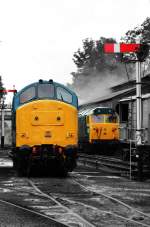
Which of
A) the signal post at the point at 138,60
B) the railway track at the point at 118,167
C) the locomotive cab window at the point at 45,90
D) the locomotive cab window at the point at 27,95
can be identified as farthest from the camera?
the railway track at the point at 118,167

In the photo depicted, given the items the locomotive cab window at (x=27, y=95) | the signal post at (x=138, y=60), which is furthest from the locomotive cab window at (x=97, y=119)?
the signal post at (x=138, y=60)

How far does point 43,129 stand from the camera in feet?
51.1

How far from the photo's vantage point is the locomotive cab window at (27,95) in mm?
15883

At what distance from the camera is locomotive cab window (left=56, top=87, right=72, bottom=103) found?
16.1 metres

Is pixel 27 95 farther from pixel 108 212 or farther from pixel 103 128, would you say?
pixel 103 128

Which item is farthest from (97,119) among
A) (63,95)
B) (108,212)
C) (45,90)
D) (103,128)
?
(108,212)

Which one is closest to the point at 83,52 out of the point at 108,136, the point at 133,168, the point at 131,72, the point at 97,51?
the point at 97,51

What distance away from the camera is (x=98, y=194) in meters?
11.4

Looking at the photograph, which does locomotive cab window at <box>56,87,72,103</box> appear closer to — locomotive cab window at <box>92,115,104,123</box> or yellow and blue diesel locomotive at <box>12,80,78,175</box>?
yellow and blue diesel locomotive at <box>12,80,78,175</box>

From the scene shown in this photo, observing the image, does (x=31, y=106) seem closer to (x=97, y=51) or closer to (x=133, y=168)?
(x=133, y=168)


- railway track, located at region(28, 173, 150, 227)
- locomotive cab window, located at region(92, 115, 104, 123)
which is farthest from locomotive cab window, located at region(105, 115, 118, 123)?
railway track, located at region(28, 173, 150, 227)

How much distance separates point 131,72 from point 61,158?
8244cm

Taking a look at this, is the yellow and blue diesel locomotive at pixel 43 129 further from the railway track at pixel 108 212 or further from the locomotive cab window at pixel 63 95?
the railway track at pixel 108 212

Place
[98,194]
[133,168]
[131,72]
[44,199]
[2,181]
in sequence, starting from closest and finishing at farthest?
[44,199] → [98,194] → [2,181] → [133,168] → [131,72]
